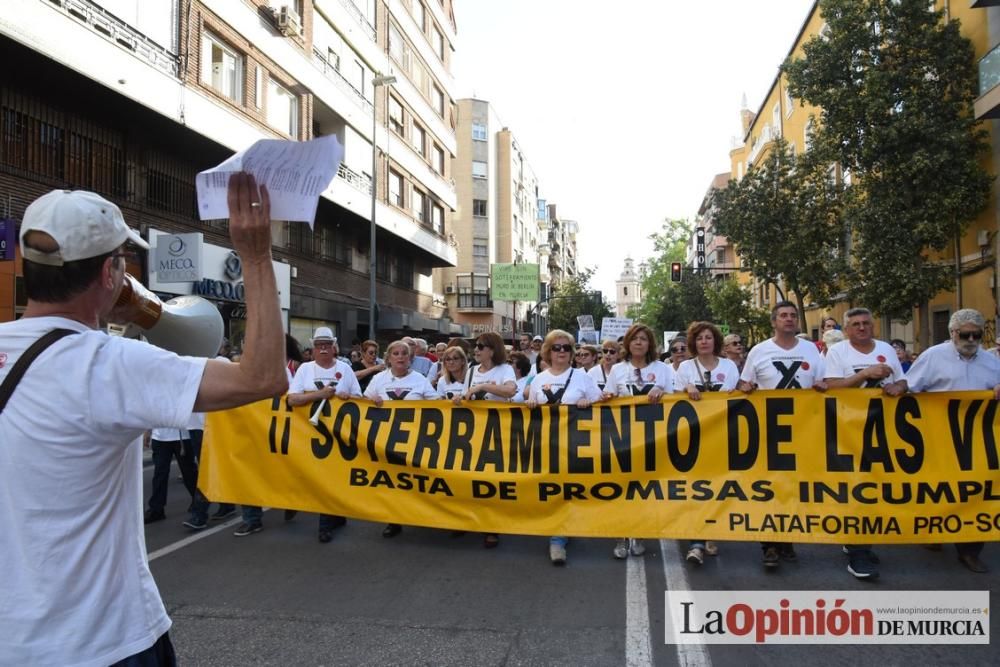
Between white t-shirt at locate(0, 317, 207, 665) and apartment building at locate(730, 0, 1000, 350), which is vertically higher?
apartment building at locate(730, 0, 1000, 350)

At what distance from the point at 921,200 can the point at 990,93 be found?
2707 mm

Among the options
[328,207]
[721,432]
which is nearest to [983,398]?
[721,432]

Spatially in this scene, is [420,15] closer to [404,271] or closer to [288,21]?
[404,271]

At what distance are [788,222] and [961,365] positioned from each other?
1871cm

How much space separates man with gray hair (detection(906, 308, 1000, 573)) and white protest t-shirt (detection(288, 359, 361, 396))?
5005mm

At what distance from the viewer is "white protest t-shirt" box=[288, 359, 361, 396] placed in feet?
22.4

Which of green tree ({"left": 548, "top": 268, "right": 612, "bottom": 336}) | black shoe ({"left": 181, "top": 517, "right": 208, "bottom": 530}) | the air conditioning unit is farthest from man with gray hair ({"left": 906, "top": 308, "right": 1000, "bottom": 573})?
green tree ({"left": 548, "top": 268, "right": 612, "bottom": 336})

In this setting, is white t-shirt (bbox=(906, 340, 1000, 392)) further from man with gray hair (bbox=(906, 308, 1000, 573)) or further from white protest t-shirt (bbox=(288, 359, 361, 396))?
white protest t-shirt (bbox=(288, 359, 361, 396))

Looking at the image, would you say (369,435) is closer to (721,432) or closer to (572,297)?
(721,432)

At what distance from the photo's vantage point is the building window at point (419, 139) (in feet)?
99.8

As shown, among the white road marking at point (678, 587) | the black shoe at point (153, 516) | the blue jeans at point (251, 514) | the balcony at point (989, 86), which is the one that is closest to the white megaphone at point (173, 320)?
the white road marking at point (678, 587)

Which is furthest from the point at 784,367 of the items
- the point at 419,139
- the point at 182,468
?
the point at 419,139

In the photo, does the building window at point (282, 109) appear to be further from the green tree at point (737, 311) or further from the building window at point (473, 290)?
the building window at point (473, 290)

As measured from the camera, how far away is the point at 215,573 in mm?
5266
